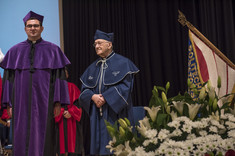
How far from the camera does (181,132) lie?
1.00 m

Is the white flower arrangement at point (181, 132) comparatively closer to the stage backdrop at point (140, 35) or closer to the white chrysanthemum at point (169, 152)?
the white chrysanthemum at point (169, 152)

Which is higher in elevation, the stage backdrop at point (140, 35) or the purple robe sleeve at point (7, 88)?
the stage backdrop at point (140, 35)

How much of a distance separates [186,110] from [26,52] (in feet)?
8.91

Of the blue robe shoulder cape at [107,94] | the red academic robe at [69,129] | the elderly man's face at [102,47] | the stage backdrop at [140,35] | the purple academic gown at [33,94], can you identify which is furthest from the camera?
the stage backdrop at [140,35]

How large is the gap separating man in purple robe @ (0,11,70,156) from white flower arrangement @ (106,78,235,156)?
2.38 meters

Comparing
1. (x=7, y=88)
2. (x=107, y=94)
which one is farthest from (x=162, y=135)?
(x=7, y=88)

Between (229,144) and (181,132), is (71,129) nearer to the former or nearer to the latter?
(181,132)

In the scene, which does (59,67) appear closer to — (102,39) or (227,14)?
(102,39)

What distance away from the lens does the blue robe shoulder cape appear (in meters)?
3.44

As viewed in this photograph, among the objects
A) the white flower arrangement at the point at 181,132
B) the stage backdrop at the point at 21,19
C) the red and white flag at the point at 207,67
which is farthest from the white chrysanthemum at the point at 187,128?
the stage backdrop at the point at 21,19

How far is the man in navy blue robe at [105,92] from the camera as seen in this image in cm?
345

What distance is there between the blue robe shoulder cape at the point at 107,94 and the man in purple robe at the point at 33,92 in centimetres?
36

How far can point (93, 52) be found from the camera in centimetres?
558

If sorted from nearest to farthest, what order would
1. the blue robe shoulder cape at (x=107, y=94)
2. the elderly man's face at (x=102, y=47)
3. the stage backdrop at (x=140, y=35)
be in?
the blue robe shoulder cape at (x=107, y=94) < the elderly man's face at (x=102, y=47) < the stage backdrop at (x=140, y=35)
